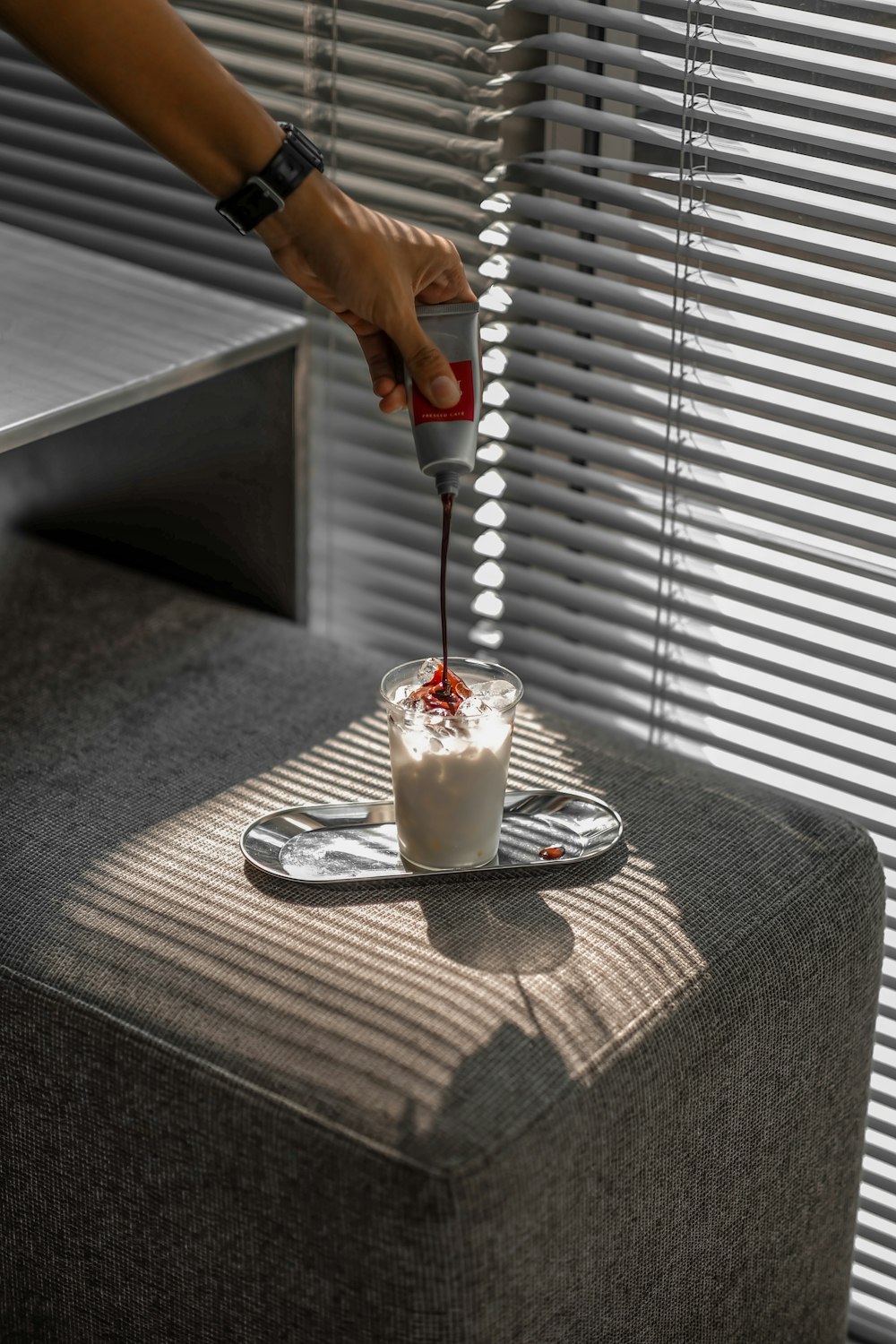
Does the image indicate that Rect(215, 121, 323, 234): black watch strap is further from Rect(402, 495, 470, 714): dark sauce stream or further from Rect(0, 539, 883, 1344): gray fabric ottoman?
Rect(0, 539, 883, 1344): gray fabric ottoman

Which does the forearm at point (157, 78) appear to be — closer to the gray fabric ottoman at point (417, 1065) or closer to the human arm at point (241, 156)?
the human arm at point (241, 156)

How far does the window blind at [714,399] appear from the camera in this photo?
1.31m

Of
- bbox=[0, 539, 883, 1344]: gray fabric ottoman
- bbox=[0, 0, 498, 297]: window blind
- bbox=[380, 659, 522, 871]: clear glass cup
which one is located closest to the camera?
bbox=[0, 539, 883, 1344]: gray fabric ottoman

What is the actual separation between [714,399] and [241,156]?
467 millimetres

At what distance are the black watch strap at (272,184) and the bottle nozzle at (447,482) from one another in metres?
0.23

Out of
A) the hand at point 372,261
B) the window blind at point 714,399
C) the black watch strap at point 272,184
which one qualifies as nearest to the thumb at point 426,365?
the hand at point 372,261

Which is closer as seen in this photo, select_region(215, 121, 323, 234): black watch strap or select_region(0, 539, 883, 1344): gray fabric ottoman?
select_region(0, 539, 883, 1344): gray fabric ottoman

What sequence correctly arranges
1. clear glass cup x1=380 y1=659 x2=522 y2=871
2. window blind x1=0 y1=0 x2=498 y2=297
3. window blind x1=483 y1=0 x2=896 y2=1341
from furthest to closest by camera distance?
window blind x1=0 y1=0 x2=498 y2=297 < window blind x1=483 y1=0 x2=896 y2=1341 < clear glass cup x1=380 y1=659 x2=522 y2=871

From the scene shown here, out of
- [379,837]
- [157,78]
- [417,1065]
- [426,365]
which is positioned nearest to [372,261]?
[426,365]

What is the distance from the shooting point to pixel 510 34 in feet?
4.76

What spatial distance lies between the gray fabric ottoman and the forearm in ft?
1.58

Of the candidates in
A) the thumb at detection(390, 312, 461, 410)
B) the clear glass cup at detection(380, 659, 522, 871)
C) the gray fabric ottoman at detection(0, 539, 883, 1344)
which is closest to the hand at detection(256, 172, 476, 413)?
the thumb at detection(390, 312, 461, 410)

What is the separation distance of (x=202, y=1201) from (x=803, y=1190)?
1.59 ft

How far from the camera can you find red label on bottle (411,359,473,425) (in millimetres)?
1197
